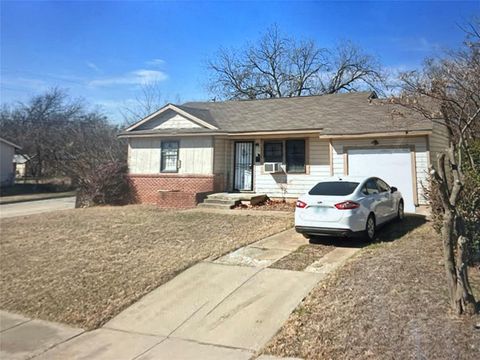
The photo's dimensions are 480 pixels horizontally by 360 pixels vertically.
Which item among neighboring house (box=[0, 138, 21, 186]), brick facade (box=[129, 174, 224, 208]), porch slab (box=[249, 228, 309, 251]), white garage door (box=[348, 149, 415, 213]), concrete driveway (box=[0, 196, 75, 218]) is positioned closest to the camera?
porch slab (box=[249, 228, 309, 251])

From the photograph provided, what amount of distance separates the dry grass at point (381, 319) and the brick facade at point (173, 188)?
10259 mm

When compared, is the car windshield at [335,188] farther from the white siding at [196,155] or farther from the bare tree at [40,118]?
the bare tree at [40,118]

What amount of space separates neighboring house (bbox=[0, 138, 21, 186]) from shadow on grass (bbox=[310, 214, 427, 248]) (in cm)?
3285

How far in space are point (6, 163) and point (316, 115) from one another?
30.2 metres

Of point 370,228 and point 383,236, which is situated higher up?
point 370,228

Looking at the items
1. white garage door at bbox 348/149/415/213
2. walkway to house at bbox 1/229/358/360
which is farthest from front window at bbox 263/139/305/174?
walkway to house at bbox 1/229/358/360

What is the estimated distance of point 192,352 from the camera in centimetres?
468

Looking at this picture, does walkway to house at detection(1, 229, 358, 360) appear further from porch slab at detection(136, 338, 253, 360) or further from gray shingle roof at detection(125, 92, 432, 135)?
gray shingle roof at detection(125, 92, 432, 135)

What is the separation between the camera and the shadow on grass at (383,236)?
885 cm

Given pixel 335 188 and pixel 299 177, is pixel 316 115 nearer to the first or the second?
pixel 299 177

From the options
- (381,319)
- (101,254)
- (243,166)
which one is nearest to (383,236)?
(381,319)

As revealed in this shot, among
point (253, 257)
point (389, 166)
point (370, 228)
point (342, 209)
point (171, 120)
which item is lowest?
point (253, 257)

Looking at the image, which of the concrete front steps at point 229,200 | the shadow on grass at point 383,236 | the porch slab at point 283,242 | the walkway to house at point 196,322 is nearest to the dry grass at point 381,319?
the walkway to house at point 196,322

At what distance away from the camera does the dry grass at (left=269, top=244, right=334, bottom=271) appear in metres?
7.21
